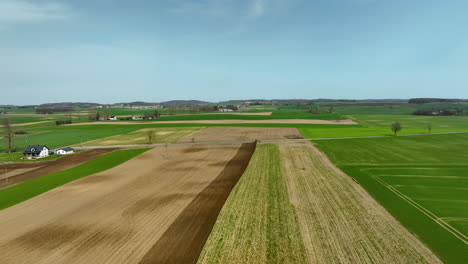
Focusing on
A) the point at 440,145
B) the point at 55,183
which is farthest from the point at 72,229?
the point at 440,145

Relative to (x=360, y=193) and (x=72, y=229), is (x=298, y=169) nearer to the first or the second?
(x=360, y=193)

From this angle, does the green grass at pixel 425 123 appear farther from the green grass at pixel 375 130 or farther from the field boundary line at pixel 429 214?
the field boundary line at pixel 429 214

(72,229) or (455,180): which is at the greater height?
(455,180)

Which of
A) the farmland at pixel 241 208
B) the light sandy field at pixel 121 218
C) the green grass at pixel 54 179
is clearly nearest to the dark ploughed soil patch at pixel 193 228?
the light sandy field at pixel 121 218

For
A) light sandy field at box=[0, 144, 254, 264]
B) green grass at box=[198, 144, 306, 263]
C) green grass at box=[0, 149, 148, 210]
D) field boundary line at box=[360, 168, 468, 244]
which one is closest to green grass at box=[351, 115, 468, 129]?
field boundary line at box=[360, 168, 468, 244]

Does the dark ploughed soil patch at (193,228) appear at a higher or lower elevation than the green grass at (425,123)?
lower

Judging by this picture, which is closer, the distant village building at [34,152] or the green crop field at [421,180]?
the green crop field at [421,180]

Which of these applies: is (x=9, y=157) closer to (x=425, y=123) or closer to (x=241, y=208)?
(x=241, y=208)
